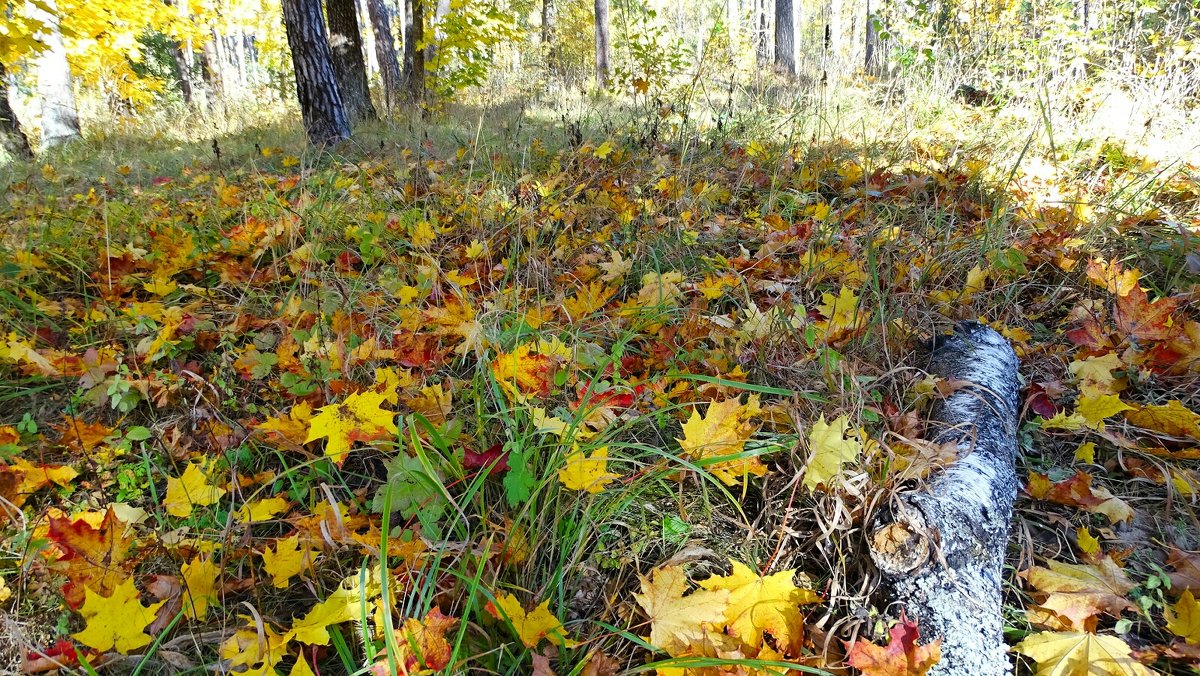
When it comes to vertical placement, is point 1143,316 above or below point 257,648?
above

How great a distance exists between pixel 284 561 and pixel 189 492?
35cm

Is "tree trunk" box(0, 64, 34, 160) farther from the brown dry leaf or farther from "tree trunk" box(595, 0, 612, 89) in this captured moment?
the brown dry leaf

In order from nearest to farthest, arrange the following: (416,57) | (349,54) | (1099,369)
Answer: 1. (1099,369)
2. (349,54)
3. (416,57)

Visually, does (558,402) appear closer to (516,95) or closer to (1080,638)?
(1080,638)

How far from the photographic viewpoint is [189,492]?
123 centimetres

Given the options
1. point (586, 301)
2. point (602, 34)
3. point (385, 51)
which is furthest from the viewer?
point (602, 34)

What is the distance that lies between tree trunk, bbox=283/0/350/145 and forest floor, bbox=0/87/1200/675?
199 centimetres

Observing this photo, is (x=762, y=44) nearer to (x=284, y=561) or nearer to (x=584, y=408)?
(x=584, y=408)

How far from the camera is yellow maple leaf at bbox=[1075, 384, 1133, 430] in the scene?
1322 millimetres

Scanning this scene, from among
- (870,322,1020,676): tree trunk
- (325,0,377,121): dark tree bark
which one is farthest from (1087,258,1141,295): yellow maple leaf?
(325,0,377,121): dark tree bark

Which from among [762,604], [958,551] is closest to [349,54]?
[762,604]

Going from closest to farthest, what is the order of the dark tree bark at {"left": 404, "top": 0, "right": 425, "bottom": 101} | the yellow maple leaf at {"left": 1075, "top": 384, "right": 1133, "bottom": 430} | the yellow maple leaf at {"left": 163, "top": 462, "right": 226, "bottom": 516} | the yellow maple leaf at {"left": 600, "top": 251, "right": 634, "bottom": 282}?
the yellow maple leaf at {"left": 163, "top": 462, "right": 226, "bottom": 516}
the yellow maple leaf at {"left": 1075, "top": 384, "right": 1133, "bottom": 430}
the yellow maple leaf at {"left": 600, "top": 251, "right": 634, "bottom": 282}
the dark tree bark at {"left": 404, "top": 0, "right": 425, "bottom": 101}

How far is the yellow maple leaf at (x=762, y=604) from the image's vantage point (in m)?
0.96

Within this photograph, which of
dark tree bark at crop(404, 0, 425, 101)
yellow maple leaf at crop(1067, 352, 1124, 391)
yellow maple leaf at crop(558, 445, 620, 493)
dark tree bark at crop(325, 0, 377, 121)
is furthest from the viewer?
dark tree bark at crop(404, 0, 425, 101)
